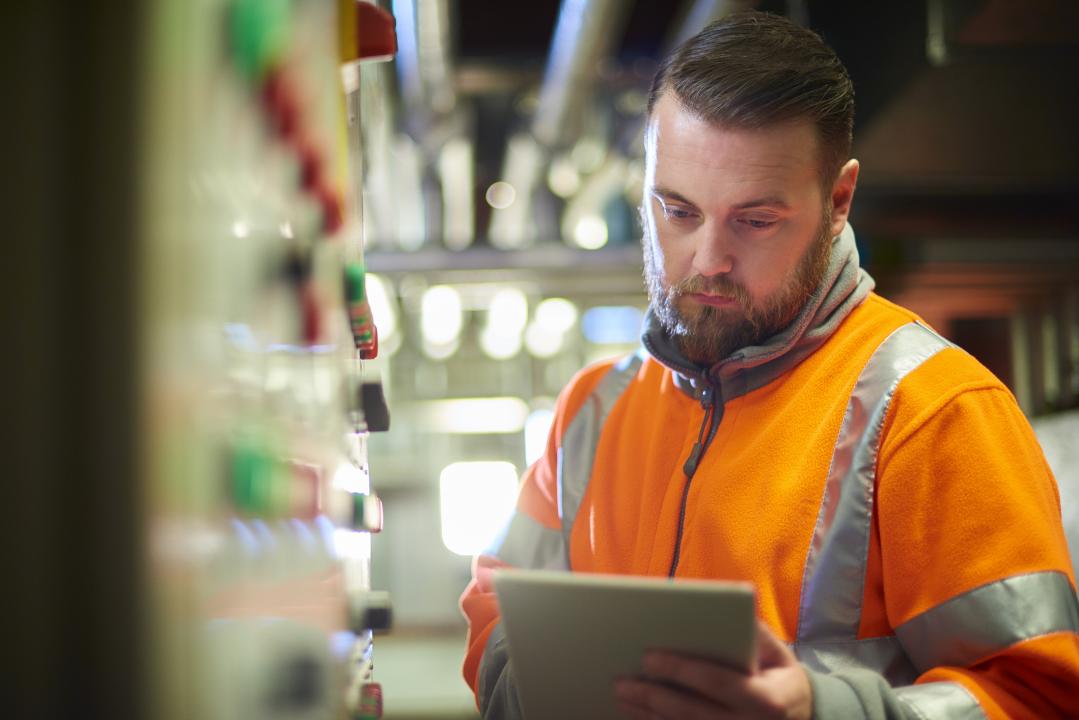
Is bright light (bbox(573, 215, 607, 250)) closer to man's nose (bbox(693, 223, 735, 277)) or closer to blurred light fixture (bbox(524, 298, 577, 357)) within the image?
blurred light fixture (bbox(524, 298, 577, 357))

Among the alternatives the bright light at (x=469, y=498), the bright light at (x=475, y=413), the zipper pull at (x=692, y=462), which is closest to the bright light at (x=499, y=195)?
the bright light at (x=475, y=413)

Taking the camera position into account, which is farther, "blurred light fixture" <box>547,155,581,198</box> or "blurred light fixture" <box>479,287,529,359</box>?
"blurred light fixture" <box>479,287,529,359</box>

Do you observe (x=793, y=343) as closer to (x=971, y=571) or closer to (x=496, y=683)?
(x=971, y=571)

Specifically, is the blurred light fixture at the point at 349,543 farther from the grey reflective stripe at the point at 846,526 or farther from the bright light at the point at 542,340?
the bright light at the point at 542,340

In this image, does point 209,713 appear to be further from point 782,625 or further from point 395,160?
point 395,160

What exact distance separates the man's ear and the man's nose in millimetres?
152

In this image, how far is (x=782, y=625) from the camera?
1056 mm

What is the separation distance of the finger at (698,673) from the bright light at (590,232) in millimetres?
4007

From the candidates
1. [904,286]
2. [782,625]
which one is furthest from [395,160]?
[782,625]

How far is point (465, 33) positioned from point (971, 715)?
13.1ft

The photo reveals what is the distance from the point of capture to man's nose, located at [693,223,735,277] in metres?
1.18

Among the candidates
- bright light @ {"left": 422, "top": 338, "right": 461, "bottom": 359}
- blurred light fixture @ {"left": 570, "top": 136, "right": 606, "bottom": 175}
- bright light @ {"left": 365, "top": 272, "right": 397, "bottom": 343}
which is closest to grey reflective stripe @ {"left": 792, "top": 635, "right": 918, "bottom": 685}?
blurred light fixture @ {"left": 570, "top": 136, "right": 606, "bottom": 175}

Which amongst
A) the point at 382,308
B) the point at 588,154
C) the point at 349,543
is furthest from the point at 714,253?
the point at 382,308

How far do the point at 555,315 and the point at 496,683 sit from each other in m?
4.10
